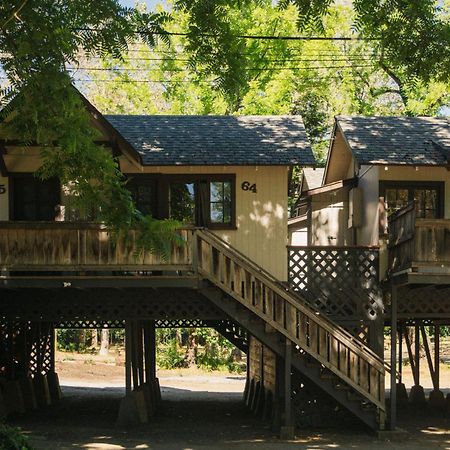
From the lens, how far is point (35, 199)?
901 inches

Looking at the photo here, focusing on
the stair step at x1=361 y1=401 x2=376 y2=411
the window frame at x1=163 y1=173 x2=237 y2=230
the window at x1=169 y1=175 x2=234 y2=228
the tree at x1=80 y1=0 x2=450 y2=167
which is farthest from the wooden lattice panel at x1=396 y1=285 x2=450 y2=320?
the tree at x1=80 y1=0 x2=450 y2=167

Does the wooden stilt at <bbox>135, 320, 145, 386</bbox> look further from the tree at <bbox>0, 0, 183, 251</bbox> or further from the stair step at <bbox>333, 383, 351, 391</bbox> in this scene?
the tree at <bbox>0, 0, 183, 251</bbox>

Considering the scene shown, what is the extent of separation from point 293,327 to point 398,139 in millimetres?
5817

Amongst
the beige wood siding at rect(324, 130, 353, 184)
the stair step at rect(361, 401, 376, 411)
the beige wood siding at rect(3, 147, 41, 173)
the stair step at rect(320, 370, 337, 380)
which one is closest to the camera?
the stair step at rect(320, 370, 337, 380)

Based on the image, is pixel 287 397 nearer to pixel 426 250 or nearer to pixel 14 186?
pixel 426 250

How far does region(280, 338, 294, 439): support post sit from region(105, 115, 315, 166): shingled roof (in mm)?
4537

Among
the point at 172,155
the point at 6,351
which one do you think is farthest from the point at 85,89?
the point at 172,155

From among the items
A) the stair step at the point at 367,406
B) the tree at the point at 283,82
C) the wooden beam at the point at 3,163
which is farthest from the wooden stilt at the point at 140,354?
the tree at the point at 283,82

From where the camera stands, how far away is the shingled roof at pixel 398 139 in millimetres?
21781

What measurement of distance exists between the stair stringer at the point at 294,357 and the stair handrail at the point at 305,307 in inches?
36.4

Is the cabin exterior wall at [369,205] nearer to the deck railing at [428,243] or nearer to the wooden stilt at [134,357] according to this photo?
the deck railing at [428,243]

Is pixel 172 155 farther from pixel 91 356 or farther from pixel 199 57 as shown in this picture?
pixel 91 356

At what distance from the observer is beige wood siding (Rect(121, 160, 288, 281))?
22719mm

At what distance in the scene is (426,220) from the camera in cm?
1953
